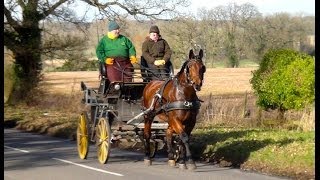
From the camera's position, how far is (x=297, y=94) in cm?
2064

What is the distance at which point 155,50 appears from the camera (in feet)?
47.4

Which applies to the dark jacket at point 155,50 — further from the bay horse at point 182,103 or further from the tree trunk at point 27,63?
the tree trunk at point 27,63

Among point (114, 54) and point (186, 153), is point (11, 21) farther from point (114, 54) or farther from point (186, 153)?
point (186, 153)

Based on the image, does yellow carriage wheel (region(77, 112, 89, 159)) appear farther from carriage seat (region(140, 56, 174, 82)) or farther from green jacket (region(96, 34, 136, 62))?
carriage seat (region(140, 56, 174, 82))

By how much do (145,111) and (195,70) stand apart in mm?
→ 1714

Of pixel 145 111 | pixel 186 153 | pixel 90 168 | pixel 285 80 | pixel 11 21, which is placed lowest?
pixel 90 168

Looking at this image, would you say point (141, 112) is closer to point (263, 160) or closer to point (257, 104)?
point (263, 160)

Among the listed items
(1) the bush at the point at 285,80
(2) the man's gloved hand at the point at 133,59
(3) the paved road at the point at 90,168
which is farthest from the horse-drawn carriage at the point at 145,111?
(1) the bush at the point at 285,80

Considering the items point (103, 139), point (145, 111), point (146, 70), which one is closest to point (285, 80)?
point (146, 70)

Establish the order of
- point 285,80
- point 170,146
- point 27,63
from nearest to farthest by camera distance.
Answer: point 170,146 < point 285,80 < point 27,63

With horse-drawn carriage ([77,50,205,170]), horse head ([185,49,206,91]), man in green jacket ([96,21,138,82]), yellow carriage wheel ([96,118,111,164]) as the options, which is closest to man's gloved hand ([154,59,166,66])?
horse-drawn carriage ([77,50,205,170])

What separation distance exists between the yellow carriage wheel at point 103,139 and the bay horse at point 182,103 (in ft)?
3.74
